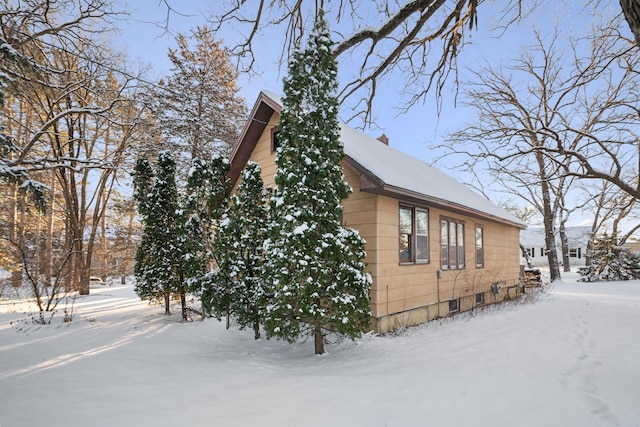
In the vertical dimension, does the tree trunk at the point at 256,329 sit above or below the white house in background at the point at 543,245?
below

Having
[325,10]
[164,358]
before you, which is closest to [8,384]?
[164,358]

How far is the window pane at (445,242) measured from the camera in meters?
9.77

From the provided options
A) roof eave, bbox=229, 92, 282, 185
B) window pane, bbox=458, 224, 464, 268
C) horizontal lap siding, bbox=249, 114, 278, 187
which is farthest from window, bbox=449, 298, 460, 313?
roof eave, bbox=229, 92, 282, 185

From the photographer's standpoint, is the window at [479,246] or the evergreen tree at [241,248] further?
the window at [479,246]

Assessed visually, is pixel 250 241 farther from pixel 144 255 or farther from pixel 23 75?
pixel 23 75

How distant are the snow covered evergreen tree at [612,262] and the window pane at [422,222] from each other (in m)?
18.8

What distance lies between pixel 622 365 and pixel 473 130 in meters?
8.23

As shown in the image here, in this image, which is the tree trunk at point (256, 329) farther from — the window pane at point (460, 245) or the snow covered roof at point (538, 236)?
the snow covered roof at point (538, 236)

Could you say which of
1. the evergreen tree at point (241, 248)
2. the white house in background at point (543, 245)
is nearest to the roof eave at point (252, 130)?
the evergreen tree at point (241, 248)

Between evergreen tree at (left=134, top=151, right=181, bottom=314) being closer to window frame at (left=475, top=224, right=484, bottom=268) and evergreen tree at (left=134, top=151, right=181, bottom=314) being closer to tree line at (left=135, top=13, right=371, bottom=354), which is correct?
tree line at (left=135, top=13, right=371, bottom=354)

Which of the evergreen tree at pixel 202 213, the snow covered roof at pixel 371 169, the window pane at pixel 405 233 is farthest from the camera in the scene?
the window pane at pixel 405 233

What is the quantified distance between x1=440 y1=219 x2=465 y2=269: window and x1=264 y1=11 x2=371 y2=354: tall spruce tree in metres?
4.96

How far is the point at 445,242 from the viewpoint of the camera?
9930 millimetres

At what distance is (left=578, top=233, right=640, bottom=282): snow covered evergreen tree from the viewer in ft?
65.6
